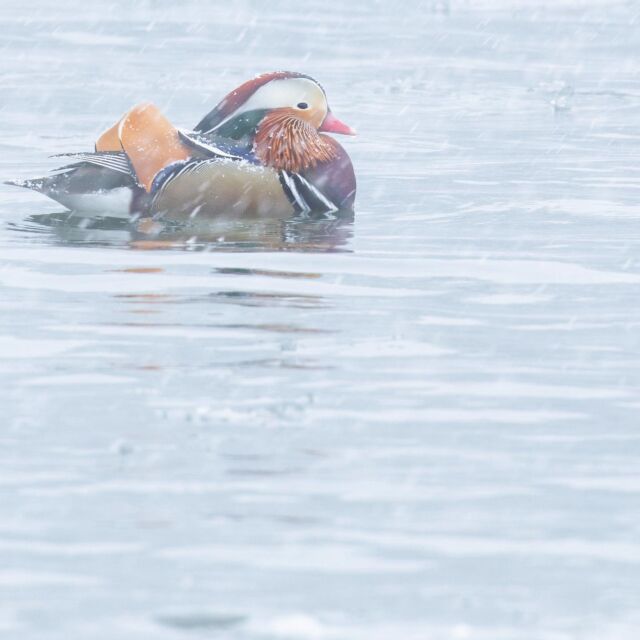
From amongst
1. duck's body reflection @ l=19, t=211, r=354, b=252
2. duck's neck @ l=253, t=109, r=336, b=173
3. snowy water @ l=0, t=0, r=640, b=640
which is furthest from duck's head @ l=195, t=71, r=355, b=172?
snowy water @ l=0, t=0, r=640, b=640

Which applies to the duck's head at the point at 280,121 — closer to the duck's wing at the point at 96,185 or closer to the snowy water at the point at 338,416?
the snowy water at the point at 338,416

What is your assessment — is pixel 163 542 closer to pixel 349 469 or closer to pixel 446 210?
pixel 349 469

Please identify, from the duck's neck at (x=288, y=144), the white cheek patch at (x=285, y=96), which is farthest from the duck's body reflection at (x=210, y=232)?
the white cheek patch at (x=285, y=96)

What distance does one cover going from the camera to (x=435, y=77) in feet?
76.0

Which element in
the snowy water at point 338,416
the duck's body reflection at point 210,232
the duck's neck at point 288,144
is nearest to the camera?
the snowy water at point 338,416

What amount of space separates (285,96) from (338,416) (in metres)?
6.25

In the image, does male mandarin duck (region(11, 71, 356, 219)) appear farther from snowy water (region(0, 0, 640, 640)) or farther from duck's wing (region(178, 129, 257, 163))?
snowy water (region(0, 0, 640, 640))

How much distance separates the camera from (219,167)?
39.1 ft

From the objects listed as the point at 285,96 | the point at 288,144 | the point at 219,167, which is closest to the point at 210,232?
the point at 219,167

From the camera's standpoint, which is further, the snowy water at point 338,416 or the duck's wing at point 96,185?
the duck's wing at point 96,185

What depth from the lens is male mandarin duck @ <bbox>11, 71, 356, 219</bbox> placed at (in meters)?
11.9

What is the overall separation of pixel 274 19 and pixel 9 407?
81.8ft

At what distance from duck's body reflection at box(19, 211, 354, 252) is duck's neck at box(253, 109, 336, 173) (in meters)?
0.38

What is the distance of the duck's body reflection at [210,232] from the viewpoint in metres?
11.0
